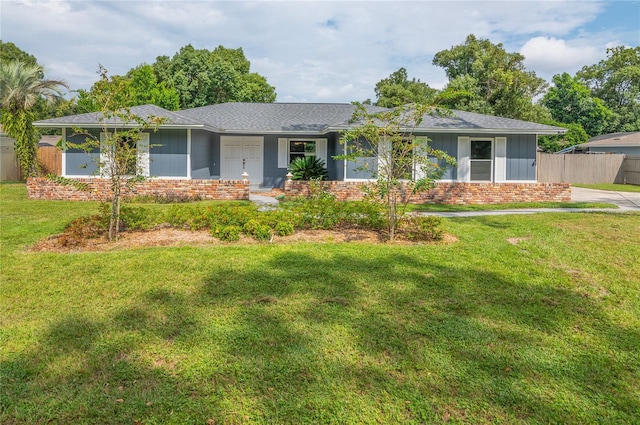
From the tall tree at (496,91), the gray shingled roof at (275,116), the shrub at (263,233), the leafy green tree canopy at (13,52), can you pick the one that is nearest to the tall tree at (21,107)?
the gray shingled roof at (275,116)

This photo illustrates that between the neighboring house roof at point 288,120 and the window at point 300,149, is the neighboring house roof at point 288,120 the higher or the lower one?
the higher one

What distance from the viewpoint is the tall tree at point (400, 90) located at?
3356 cm

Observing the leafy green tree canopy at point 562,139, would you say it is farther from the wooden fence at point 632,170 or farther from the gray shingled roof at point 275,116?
the gray shingled roof at point 275,116

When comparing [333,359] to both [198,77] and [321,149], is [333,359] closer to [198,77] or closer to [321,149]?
[321,149]

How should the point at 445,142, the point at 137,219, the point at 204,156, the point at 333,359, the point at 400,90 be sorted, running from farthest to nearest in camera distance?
1. the point at 400,90
2. the point at 204,156
3. the point at 445,142
4. the point at 137,219
5. the point at 333,359

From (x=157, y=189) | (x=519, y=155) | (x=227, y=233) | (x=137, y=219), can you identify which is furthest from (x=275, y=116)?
(x=227, y=233)

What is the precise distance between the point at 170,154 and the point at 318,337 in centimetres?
1249

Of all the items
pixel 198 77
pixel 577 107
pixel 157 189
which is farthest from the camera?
pixel 577 107

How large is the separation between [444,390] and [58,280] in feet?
14.9

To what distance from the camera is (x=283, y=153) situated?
17578 millimetres

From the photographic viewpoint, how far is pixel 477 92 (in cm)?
2800

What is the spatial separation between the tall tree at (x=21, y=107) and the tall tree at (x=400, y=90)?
21.2 m

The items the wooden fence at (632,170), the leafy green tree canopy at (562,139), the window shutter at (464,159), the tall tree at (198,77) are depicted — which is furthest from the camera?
the leafy green tree canopy at (562,139)

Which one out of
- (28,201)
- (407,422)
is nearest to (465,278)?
(407,422)
